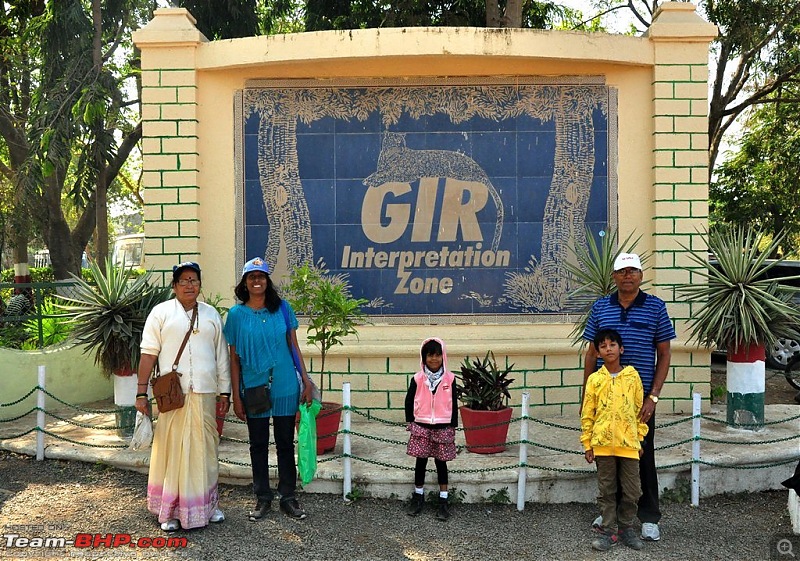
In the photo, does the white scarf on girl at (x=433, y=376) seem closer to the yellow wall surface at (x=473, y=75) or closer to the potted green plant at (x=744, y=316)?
the yellow wall surface at (x=473, y=75)

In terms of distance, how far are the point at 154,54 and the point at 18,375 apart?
3903 millimetres

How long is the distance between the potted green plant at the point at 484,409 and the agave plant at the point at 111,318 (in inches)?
119

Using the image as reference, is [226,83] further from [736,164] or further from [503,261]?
[736,164]

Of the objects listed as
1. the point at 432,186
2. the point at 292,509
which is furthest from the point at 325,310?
the point at 432,186

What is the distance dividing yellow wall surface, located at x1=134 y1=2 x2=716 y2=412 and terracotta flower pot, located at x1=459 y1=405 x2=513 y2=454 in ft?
4.33

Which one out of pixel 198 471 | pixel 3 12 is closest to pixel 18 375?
pixel 198 471

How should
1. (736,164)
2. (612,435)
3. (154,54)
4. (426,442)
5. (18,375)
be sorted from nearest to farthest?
(612,435)
(426,442)
(154,54)
(18,375)
(736,164)

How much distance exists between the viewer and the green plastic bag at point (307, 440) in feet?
18.6

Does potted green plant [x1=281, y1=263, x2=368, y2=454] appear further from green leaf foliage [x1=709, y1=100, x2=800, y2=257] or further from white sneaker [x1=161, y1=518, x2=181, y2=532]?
green leaf foliage [x1=709, y1=100, x2=800, y2=257]

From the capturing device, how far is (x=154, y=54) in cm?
805

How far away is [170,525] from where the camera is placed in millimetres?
5414

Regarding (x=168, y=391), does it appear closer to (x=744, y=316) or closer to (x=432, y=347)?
(x=432, y=347)

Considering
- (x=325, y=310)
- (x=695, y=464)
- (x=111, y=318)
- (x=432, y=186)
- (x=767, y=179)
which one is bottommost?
(x=695, y=464)

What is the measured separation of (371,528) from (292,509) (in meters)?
0.60
